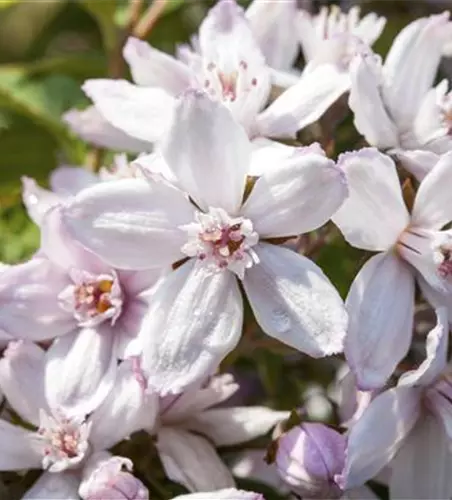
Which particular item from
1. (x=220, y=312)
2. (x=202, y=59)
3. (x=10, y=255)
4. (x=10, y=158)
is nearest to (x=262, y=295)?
(x=220, y=312)

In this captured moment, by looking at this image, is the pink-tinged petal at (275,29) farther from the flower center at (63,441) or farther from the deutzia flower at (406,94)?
the flower center at (63,441)

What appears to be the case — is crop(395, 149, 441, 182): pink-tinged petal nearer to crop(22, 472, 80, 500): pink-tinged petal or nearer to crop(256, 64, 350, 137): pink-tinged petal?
crop(256, 64, 350, 137): pink-tinged petal

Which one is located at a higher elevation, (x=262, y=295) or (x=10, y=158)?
(x=262, y=295)

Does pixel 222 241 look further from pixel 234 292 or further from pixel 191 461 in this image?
pixel 191 461

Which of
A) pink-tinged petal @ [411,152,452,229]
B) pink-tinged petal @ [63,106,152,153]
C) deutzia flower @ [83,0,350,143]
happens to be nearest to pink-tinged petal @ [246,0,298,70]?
deutzia flower @ [83,0,350,143]

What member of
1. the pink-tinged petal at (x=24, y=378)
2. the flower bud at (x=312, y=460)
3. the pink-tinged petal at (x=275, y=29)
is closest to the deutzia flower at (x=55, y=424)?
the pink-tinged petal at (x=24, y=378)

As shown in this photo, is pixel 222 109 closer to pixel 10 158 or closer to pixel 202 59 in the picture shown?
pixel 202 59
